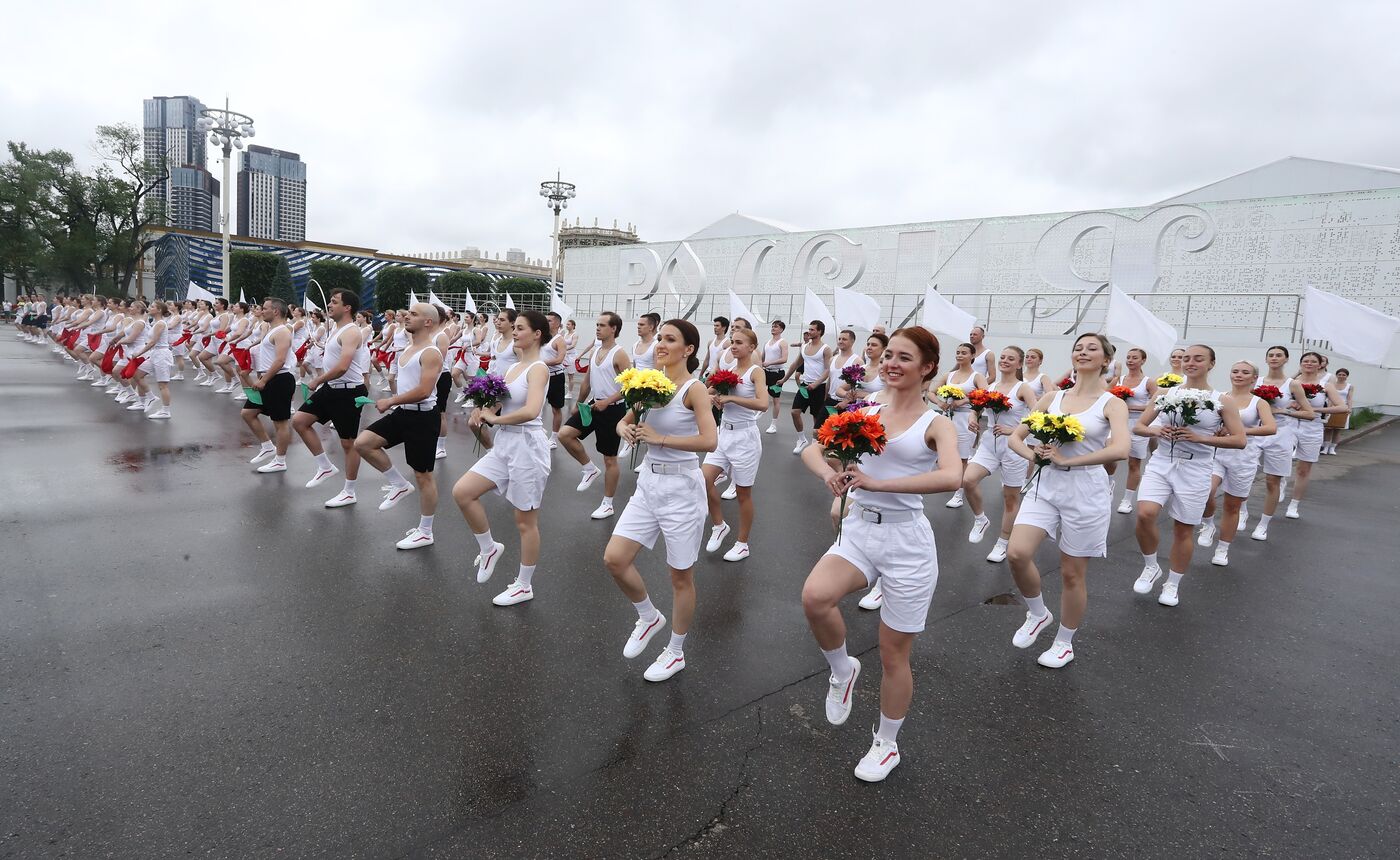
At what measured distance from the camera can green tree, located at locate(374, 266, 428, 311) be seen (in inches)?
2062

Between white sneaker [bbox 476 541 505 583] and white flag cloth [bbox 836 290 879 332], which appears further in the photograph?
white flag cloth [bbox 836 290 879 332]

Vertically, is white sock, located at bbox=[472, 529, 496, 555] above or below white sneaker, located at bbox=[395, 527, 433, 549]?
above

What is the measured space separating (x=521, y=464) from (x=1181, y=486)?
198 inches

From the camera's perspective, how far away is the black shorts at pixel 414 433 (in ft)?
20.5

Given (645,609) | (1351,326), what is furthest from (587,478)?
(1351,326)

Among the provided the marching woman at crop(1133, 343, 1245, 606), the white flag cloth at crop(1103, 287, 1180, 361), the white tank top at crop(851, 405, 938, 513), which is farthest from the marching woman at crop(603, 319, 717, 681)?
the white flag cloth at crop(1103, 287, 1180, 361)

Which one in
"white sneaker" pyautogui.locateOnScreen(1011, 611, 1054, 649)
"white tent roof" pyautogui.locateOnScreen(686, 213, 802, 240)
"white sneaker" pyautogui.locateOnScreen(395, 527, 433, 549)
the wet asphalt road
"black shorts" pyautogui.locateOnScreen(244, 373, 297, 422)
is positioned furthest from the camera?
"white tent roof" pyautogui.locateOnScreen(686, 213, 802, 240)

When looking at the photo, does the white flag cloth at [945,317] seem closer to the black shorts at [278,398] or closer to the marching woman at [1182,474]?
the marching woman at [1182,474]

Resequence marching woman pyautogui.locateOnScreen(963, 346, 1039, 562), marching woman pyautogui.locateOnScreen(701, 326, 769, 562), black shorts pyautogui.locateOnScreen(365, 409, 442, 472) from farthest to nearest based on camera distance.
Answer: marching woman pyautogui.locateOnScreen(963, 346, 1039, 562) < black shorts pyautogui.locateOnScreen(365, 409, 442, 472) < marching woman pyautogui.locateOnScreen(701, 326, 769, 562)

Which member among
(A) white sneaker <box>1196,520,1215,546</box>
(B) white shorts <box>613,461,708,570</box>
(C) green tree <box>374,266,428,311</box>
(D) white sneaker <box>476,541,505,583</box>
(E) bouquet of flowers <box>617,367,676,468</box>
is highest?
(C) green tree <box>374,266,428,311</box>

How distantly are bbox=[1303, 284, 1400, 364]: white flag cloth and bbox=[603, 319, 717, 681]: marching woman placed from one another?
10076 mm

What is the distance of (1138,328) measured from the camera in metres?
10.4

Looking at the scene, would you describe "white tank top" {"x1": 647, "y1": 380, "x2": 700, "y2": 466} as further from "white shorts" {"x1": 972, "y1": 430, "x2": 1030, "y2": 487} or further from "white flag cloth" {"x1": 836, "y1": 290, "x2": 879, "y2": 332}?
"white flag cloth" {"x1": 836, "y1": 290, "x2": 879, "y2": 332}

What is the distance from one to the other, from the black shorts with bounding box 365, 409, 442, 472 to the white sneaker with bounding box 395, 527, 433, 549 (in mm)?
552
